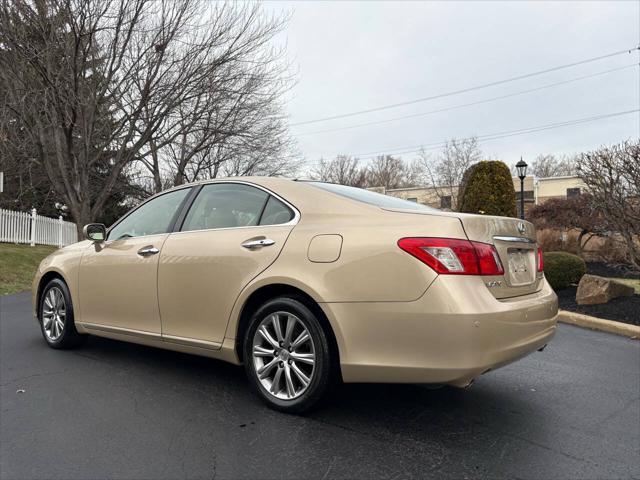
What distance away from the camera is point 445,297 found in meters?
2.55

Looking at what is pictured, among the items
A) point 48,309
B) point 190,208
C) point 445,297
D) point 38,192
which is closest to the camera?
point 445,297

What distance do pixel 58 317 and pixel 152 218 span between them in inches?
61.5

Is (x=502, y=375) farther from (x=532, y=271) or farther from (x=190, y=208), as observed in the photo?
(x=190, y=208)

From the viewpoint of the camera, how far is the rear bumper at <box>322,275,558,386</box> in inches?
99.0

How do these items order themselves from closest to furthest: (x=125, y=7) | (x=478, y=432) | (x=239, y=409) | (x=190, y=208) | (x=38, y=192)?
1. (x=478, y=432)
2. (x=239, y=409)
3. (x=190, y=208)
4. (x=125, y=7)
5. (x=38, y=192)

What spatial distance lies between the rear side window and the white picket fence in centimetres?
1781

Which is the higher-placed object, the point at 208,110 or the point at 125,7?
the point at 125,7


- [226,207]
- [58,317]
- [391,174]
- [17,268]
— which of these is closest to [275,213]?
[226,207]

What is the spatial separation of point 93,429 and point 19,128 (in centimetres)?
1280

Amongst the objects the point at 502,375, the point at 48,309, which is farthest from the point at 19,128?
the point at 502,375

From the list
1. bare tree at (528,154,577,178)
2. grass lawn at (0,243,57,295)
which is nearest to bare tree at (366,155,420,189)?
bare tree at (528,154,577,178)

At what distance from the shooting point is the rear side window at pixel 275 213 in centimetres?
329

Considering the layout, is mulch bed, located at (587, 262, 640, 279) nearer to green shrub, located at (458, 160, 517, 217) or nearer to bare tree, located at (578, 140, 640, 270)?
green shrub, located at (458, 160, 517, 217)

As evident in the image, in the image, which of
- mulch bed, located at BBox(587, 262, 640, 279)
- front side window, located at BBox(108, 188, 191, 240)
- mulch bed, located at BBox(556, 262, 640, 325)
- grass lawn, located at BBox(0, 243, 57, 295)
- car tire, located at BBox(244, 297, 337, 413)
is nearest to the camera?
car tire, located at BBox(244, 297, 337, 413)
